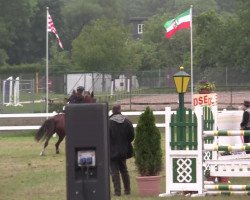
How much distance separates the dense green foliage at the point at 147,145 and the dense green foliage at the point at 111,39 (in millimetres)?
42687

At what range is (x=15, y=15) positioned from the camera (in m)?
83.2

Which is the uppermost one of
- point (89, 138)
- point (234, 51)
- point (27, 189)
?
point (234, 51)

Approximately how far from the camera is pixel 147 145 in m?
15.1

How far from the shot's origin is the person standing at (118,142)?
49.2ft

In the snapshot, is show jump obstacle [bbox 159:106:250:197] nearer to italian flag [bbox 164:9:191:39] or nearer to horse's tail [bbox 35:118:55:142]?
horse's tail [bbox 35:118:55:142]

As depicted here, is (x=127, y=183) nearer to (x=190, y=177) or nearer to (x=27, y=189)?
(x=190, y=177)

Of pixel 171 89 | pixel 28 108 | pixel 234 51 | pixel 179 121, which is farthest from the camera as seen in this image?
pixel 234 51

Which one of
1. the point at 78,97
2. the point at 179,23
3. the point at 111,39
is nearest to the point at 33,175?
the point at 78,97

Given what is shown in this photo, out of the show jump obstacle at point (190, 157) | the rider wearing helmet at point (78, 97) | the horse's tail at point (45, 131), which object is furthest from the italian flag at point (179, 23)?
the show jump obstacle at point (190, 157)

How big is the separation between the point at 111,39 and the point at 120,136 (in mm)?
49282

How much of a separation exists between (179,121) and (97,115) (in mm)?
4997

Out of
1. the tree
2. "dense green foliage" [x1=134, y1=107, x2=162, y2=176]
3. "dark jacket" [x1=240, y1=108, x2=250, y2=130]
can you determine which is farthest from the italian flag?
the tree

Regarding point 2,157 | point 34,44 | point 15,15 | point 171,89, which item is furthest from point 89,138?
point 34,44

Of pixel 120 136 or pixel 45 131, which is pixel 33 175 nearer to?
pixel 120 136
